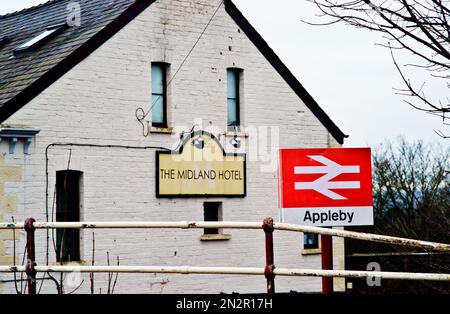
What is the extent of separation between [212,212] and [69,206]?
3982 mm

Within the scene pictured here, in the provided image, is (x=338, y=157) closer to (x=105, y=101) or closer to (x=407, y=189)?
(x=105, y=101)

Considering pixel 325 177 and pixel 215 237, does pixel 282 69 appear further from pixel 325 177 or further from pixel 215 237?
pixel 325 177

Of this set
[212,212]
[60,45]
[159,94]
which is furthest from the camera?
[212,212]

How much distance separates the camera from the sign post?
392 inches

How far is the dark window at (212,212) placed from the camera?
80.8ft

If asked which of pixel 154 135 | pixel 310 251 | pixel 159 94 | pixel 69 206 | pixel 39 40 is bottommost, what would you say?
pixel 310 251

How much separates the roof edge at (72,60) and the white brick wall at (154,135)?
14 cm

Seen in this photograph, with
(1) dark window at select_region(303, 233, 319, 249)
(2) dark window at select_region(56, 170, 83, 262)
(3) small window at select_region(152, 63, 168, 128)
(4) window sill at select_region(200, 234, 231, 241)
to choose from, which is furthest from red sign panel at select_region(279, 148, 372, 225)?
(1) dark window at select_region(303, 233, 319, 249)

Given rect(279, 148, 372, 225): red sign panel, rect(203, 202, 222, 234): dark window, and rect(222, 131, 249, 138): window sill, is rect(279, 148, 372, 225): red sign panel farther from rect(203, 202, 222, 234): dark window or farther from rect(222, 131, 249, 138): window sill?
rect(222, 131, 249, 138): window sill

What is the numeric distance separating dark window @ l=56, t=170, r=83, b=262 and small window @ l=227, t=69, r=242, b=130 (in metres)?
4.61

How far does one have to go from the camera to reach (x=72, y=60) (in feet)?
72.4

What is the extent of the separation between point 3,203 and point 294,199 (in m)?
12.2

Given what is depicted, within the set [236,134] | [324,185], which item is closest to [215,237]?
[236,134]

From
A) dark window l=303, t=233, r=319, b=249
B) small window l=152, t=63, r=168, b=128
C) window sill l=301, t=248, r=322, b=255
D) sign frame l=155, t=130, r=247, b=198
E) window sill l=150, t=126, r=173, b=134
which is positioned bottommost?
window sill l=301, t=248, r=322, b=255
